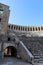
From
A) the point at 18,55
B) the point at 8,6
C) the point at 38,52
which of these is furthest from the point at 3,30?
the point at 38,52

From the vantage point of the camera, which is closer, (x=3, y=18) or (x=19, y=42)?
(x=19, y=42)

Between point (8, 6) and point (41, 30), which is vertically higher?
point (8, 6)

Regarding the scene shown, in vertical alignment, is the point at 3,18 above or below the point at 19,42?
above

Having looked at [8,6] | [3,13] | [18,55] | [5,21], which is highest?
[8,6]

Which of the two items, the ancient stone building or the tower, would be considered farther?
the tower

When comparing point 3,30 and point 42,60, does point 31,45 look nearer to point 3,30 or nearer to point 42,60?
point 42,60

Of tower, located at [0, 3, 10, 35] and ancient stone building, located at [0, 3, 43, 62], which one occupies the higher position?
tower, located at [0, 3, 10, 35]

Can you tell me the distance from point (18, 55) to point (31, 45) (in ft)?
7.59

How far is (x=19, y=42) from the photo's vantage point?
1661 centimetres

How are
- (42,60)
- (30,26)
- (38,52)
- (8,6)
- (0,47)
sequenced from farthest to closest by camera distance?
(30,26) < (8,6) < (0,47) < (38,52) < (42,60)

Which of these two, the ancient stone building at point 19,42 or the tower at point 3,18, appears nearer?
the ancient stone building at point 19,42

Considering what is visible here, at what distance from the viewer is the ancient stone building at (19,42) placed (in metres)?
13.5

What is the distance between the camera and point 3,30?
21641 millimetres

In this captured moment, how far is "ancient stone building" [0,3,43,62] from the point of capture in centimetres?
1354
